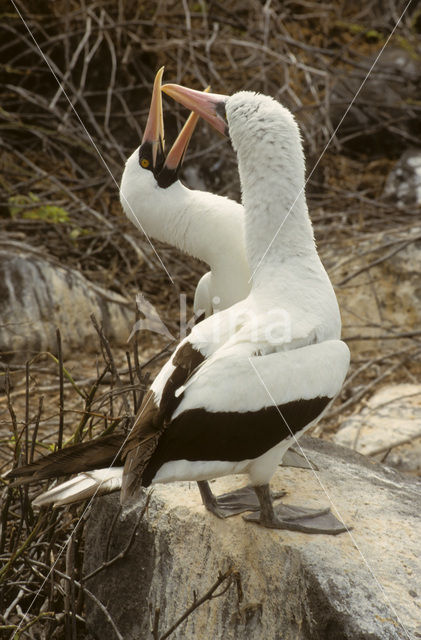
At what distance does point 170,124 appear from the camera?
26.4 ft

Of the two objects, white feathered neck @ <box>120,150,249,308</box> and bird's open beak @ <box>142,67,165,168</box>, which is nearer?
white feathered neck @ <box>120,150,249,308</box>

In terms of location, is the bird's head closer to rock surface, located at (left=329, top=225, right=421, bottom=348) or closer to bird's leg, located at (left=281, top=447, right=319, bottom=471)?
bird's leg, located at (left=281, top=447, right=319, bottom=471)

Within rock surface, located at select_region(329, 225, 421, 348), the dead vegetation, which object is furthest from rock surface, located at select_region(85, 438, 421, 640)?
rock surface, located at select_region(329, 225, 421, 348)

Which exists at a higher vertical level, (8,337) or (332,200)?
(332,200)

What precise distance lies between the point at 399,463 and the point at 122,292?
2.90 m

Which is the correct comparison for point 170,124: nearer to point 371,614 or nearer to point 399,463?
point 399,463

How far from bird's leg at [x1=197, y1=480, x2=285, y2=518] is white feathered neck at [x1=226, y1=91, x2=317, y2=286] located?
821 millimetres

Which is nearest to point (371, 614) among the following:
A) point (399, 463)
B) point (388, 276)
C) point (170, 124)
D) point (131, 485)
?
point (131, 485)

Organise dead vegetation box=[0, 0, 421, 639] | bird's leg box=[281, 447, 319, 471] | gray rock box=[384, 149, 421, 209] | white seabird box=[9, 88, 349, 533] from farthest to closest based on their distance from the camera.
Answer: gray rock box=[384, 149, 421, 209] < dead vegetation box=[0, 0, 421, 639] < bird's leg box=[281, 447, 319, 471] < white seabird box=[9, 88, 349, 533]

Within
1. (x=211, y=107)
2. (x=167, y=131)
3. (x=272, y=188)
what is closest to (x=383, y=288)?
(x=167, y=131)

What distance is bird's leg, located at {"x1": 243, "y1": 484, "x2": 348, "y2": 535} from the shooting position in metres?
2.72

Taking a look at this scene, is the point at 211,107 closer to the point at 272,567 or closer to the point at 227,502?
the point at 227,502

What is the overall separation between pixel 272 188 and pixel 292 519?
4.05ft

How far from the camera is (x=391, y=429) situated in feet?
17.1
